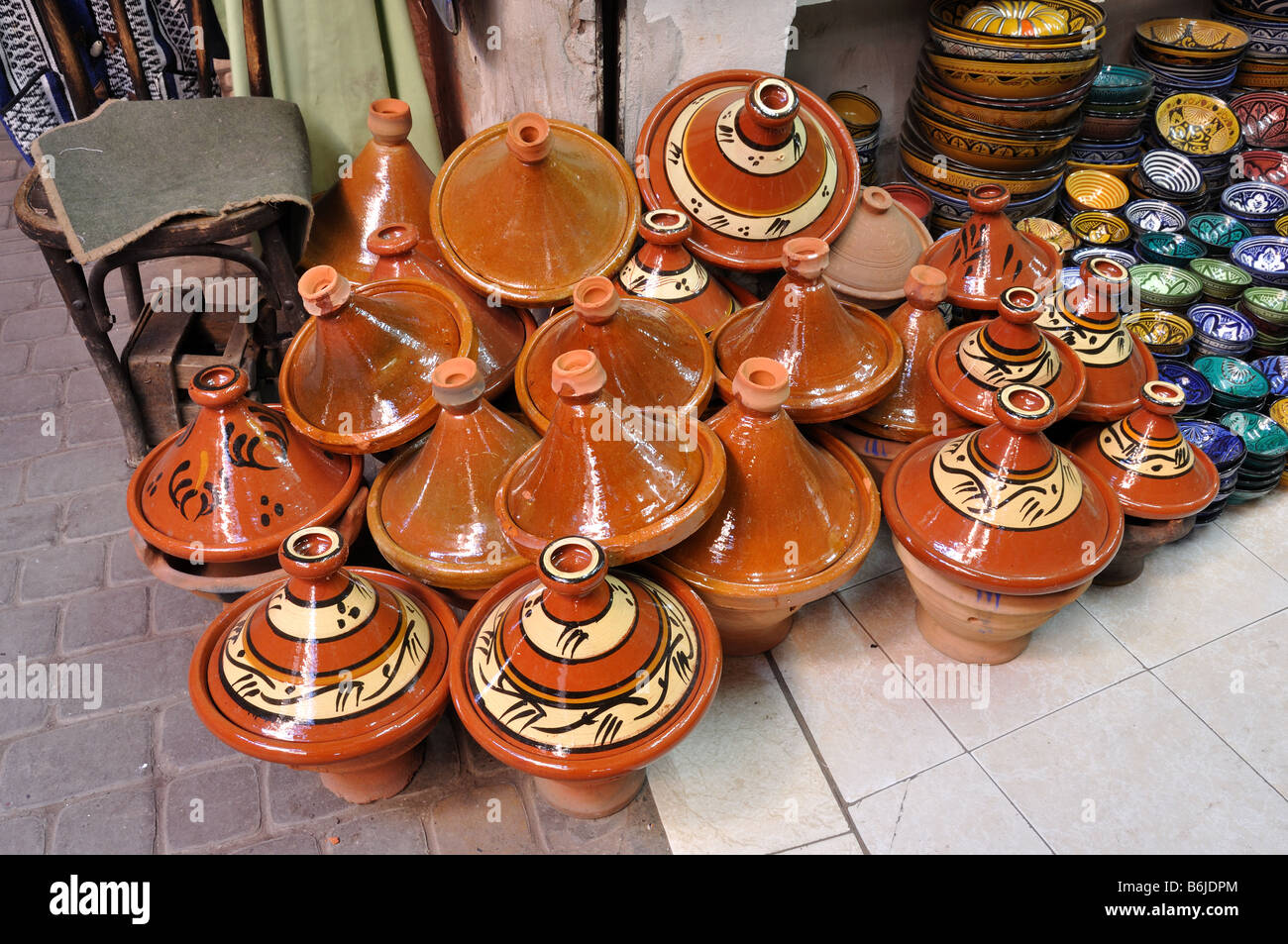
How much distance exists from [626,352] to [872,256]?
47.6 inches

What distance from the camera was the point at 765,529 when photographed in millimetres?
2355

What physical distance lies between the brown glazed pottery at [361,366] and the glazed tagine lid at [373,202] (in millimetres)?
591

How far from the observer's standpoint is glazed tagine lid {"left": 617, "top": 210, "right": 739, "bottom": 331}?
285 centimetres

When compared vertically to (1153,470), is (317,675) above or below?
above

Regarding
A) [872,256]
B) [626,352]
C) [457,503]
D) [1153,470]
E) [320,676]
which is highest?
[626,352]

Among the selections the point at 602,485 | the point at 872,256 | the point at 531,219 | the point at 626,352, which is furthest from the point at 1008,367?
the point at 531,219

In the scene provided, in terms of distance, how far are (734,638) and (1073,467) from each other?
1.10 metres

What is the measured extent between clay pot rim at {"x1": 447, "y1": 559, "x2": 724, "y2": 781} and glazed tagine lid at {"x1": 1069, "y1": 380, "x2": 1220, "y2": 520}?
1.43 m

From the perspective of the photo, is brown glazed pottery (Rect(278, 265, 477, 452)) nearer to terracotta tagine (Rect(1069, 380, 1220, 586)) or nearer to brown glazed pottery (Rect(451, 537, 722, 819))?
brown glazed pottery (Rect(451, 537, 722, 819))

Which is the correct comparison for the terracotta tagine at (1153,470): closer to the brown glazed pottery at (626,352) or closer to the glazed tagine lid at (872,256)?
the glazed tagine lid at (872,256)

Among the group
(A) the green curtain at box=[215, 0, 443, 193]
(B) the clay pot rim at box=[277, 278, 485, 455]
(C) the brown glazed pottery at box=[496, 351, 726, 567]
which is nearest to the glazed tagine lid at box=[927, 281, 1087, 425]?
(C) the brown glazed pottery at box=[496, 351, 726, 567]

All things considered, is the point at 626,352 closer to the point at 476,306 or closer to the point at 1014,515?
the point at 476,306

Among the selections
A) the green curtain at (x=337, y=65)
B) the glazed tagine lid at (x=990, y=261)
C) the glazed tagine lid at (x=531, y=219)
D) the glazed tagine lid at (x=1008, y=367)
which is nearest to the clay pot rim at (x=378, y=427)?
the glazed tagine lid at (x=531, y=219)
